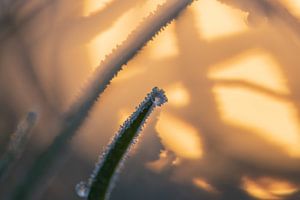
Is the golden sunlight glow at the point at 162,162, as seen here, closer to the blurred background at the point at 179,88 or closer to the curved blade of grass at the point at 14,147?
the blurred background at the point at 179,88

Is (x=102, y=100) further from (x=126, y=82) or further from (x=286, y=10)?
(x=286, y=10)

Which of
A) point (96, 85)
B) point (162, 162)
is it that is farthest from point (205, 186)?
point (96, 85)

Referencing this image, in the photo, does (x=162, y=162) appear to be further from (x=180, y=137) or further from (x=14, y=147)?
(x=14, y=147)

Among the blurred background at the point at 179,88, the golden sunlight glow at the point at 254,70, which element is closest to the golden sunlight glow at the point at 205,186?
the blurred background at the point at 179,88

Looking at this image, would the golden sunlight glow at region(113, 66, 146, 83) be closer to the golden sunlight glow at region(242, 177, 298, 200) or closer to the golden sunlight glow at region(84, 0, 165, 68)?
the golden sunlight glow at region(84, 0, 165, 68)

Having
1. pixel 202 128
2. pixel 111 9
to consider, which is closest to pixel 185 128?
pixel 202 128
